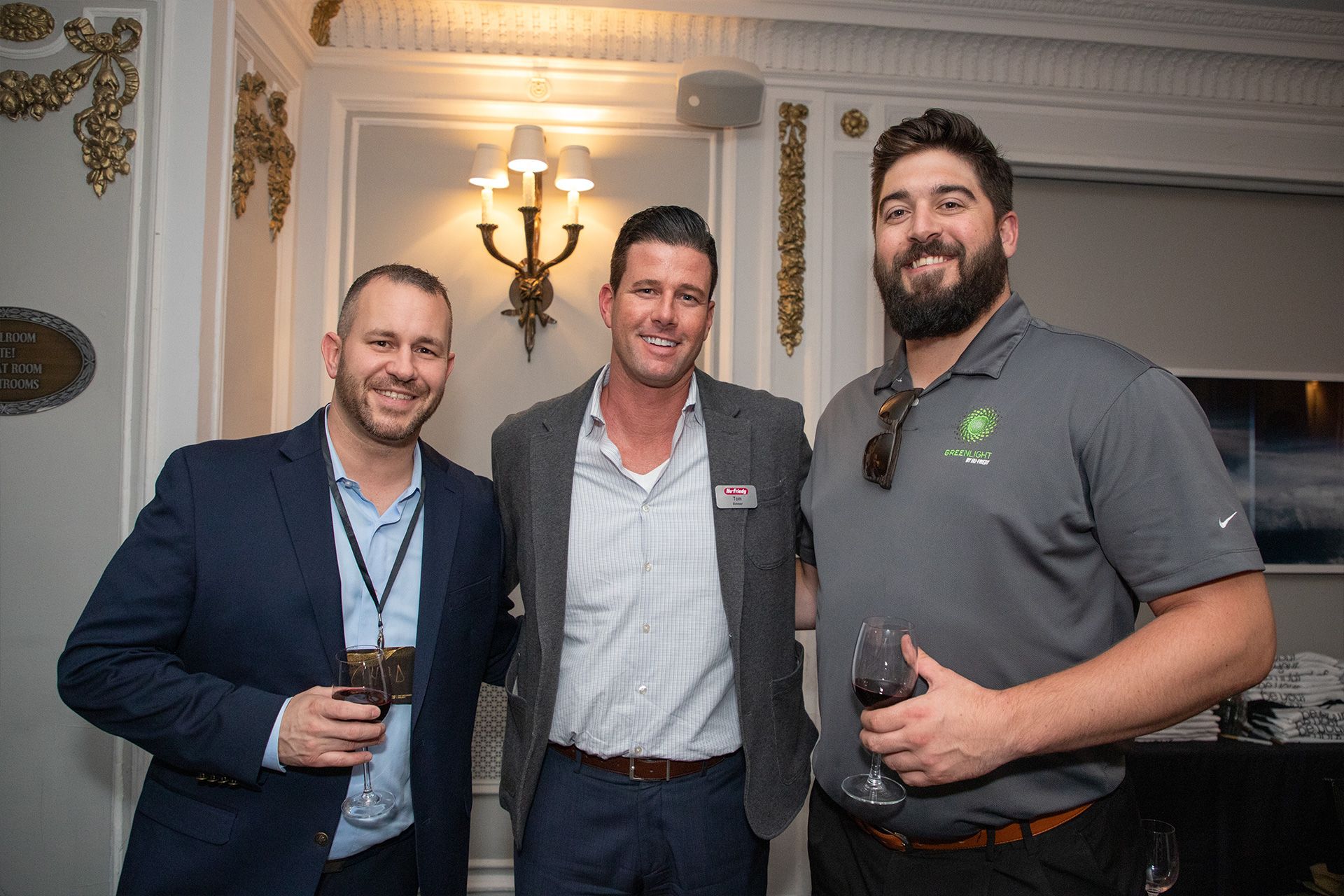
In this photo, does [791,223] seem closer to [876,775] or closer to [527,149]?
[527,149]

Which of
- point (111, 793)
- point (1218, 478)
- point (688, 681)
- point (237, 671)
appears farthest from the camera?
point (111, 793)

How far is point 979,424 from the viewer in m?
1.75

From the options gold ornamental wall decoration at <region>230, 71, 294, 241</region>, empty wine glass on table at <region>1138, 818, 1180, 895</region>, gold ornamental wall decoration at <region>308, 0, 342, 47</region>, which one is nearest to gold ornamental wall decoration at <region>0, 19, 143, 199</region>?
gold ornamental wall decoration at <region>230, 71, 294, 241</region>

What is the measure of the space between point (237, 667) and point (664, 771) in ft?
3.21

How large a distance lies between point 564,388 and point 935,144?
2.20m

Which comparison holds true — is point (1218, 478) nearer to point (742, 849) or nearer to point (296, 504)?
point (742, 849)

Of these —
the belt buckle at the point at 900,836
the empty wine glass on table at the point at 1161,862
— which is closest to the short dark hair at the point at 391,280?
the belt buckle at the point at 900,836

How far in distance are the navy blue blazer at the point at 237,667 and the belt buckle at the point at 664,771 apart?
399mm

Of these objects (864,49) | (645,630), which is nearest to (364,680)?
(645,630)

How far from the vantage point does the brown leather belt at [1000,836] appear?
1.65 metres

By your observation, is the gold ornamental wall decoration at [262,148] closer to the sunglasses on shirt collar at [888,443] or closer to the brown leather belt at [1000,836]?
the sunglasses on shirt collar at [888,443]

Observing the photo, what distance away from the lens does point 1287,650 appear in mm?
4340

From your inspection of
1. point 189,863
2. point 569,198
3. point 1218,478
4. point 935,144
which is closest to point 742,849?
point 189,863

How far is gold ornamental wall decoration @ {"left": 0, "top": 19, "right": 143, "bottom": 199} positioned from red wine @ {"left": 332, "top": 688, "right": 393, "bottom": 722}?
1961 millimetres
